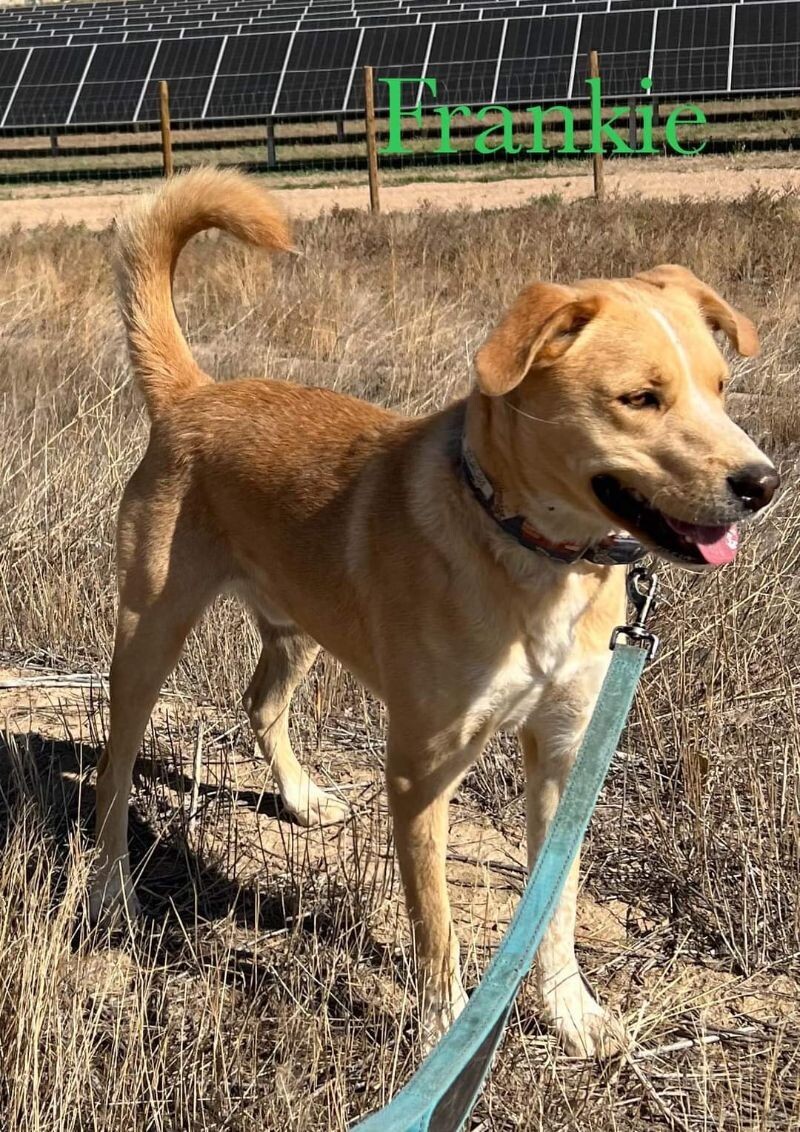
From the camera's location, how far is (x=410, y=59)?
86.3 feet

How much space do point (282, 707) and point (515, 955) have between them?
6.36ft

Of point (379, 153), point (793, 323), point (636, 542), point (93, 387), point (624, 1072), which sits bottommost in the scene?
point (624, 1072)

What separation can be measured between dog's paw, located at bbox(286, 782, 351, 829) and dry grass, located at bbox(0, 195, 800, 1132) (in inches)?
2.7

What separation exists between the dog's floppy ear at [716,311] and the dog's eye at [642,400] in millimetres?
476

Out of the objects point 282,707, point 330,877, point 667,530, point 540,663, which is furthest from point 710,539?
point 282,707

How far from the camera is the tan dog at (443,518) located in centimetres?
239

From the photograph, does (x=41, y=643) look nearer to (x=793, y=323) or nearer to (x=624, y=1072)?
(x=624, y=1072)

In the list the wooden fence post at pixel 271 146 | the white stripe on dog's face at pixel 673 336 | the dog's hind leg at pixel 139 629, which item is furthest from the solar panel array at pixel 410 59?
the white stripe on dog's face at pixel 673 336

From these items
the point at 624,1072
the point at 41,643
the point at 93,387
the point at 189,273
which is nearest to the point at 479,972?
the point at 624,1072

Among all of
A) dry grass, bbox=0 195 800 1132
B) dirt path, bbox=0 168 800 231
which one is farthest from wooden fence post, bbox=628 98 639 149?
dry grass, bbox=0 195 800 1132

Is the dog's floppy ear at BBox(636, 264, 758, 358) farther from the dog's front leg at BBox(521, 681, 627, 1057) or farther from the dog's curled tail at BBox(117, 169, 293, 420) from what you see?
the dog's curled tail at BBox(117, 169, 293, 420)

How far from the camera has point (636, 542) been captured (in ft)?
8.48

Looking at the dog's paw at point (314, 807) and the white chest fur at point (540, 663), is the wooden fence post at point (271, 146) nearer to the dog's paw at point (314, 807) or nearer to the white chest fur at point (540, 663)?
the dog's paw at point (314, 807)

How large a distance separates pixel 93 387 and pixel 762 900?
497cm
